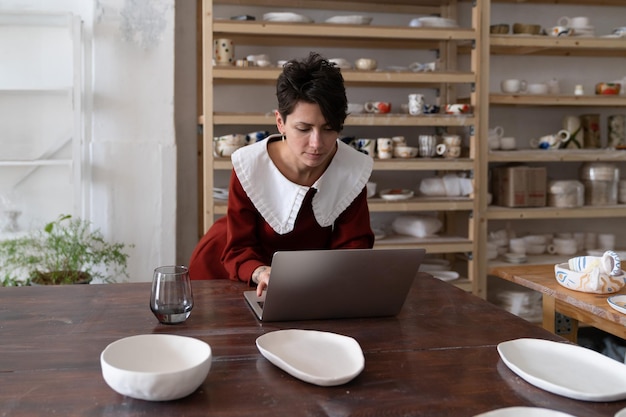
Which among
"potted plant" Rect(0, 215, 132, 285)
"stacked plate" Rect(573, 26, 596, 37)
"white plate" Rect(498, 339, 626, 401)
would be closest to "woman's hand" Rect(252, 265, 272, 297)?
"white plate" Rect(498, 339, 626, 401)

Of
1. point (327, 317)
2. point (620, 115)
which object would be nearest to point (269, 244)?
point (327, 317)

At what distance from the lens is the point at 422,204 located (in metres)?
3.28

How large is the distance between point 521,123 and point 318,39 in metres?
1.31

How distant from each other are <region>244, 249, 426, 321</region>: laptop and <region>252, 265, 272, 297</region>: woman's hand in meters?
0.11

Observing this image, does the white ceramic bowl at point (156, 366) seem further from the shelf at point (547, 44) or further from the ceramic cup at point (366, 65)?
the shelf at point (547, 44)

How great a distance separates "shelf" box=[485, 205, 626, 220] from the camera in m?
3.42

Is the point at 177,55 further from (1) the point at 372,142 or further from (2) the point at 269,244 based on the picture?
(2) the point at 269,244

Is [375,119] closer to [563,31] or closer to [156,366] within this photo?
[563,31]

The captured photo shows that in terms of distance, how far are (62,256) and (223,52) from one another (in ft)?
3.95

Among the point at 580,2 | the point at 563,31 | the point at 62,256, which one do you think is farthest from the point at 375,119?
the point at 62,256

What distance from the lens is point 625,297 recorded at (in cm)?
177

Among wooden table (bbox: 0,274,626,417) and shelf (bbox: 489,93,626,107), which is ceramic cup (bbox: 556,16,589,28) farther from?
wooden table (bbox: 0,274,626,417)

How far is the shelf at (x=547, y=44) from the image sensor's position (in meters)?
3.34

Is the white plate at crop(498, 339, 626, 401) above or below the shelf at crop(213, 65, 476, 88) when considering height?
below
